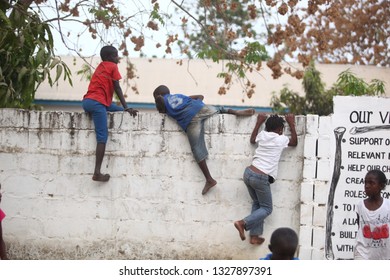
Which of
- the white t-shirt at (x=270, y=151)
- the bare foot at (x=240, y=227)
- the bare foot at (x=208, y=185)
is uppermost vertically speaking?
the white t-shirt at (x=270, y=151)

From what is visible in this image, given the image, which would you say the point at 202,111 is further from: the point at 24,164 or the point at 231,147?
the point at 24,164

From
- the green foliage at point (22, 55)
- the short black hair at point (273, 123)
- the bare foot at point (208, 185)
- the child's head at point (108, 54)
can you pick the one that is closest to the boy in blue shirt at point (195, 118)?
the bare foot at point (208, 185)

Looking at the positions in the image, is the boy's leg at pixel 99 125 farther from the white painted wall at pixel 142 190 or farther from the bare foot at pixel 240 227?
the bare foot at pixel 240 227

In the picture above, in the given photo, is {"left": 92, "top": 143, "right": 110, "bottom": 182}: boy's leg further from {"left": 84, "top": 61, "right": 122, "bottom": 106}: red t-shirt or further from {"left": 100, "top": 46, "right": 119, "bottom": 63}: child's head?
{"left": 100, "top": 46, "right": 119, "bottom": 63}: child's head

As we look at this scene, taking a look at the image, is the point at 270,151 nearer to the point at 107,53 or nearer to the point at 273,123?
the point at 273,123

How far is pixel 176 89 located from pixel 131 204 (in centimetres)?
1278

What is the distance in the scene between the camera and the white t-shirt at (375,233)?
6.40 meters

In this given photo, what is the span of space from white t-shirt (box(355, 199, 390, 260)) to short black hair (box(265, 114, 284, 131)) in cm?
146

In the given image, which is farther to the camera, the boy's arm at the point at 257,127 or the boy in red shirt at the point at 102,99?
the boy in red shirt at the point at 102,99

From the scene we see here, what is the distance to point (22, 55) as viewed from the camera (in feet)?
29.7

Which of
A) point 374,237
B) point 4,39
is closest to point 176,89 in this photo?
point 4,39

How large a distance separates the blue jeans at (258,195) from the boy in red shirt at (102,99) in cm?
135

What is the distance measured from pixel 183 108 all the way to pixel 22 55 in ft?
7.41

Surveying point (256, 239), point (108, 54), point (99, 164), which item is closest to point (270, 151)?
point (256, 239)
